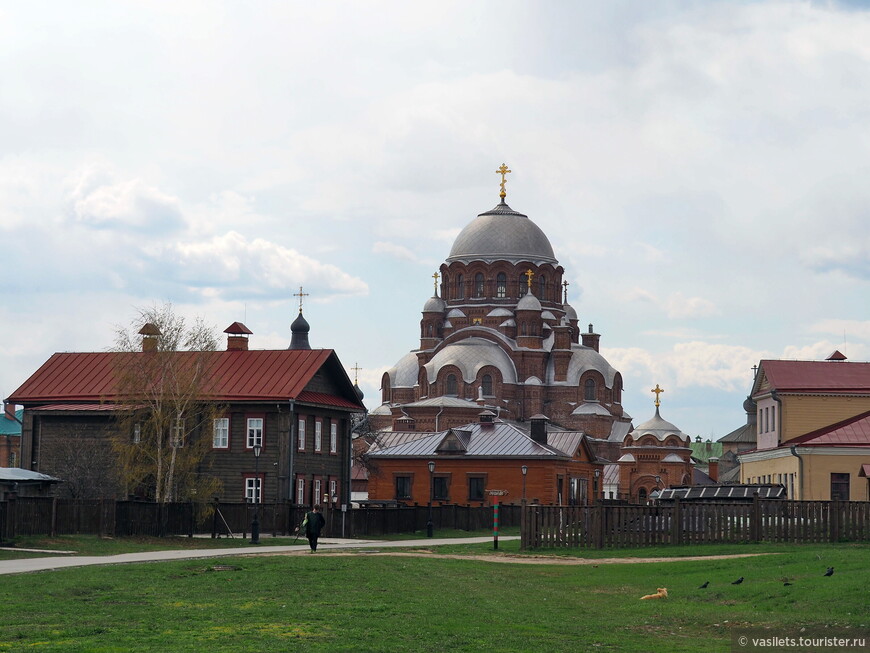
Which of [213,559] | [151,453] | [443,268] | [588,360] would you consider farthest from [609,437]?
[213,559]

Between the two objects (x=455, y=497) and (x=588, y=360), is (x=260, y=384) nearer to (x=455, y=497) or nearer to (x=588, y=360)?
(x=455, y=497)

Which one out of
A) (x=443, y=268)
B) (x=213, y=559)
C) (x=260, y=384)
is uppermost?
(x=443, y=268)

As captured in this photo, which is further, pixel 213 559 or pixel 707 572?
pixel 213 559

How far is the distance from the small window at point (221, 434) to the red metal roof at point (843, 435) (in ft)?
66.2

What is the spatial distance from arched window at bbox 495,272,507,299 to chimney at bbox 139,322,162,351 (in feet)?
196

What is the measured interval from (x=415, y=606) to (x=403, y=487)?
4895 cm

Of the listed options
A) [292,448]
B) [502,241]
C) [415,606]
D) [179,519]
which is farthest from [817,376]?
[502,241]

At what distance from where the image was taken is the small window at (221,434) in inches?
2051

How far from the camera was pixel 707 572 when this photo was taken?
24.3m

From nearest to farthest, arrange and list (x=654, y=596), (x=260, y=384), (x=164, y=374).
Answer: (x=654, y=596) → (x=164, y=374) → (x=260, y=384)

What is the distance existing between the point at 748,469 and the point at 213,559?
3047 centimetres

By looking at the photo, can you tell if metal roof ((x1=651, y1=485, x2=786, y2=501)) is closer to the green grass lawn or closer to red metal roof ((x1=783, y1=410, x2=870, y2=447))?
red metal roof ((x1=783, y1=410, x2=870, y2=447))

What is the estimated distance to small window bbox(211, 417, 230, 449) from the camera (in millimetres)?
52094

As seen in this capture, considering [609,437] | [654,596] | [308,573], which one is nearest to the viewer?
[654,596]
